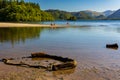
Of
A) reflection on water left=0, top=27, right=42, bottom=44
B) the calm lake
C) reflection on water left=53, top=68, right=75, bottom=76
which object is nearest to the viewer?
reflection on water left=53, top=68, right=75, bottom=76

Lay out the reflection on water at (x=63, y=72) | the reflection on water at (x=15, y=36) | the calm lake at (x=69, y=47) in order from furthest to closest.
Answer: the reflection on water at (x=15, y=36) < the calm lake at (x=69, y=47) < the reflection on water at (x=63, y=72)

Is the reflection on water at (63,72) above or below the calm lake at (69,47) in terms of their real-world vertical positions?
above

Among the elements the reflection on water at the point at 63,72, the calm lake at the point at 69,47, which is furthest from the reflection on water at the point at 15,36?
the reflection on water at the point at 63,72

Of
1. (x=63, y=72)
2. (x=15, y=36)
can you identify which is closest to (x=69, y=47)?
(x=63, y=72)

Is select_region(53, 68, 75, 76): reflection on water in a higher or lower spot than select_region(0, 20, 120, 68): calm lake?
higher

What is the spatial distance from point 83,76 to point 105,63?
5614mm

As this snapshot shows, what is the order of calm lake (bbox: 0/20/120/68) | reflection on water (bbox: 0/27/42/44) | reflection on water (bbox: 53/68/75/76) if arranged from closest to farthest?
1. reflection on water (bbox: 53/68/75/76)
2. calm lake (bbox: 0/20/120/68)
3. reflection on water (bbox: 0/27/42/44)

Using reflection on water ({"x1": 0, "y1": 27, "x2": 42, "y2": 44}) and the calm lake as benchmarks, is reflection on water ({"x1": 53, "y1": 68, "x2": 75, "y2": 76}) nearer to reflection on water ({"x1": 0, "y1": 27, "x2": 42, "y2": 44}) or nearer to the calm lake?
the calm lake

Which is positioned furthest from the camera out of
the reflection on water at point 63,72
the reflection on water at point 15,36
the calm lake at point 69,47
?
the reflection on water at point 15,36

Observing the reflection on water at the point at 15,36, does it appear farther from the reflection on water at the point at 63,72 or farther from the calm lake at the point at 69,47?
the reflection on water at the point at 63,72

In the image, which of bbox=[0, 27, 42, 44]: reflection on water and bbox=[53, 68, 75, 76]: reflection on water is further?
bbox=[0, 27, 42, 44]: reflection on water

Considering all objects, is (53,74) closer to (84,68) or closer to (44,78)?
(44,78)

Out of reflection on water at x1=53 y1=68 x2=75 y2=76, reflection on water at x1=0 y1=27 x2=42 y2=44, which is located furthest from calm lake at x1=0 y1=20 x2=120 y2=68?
reflection on water at x1=53 y1=68 x2=75 y2=76

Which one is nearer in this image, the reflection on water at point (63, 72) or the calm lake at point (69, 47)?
the reflection on water at point (63, 72)
